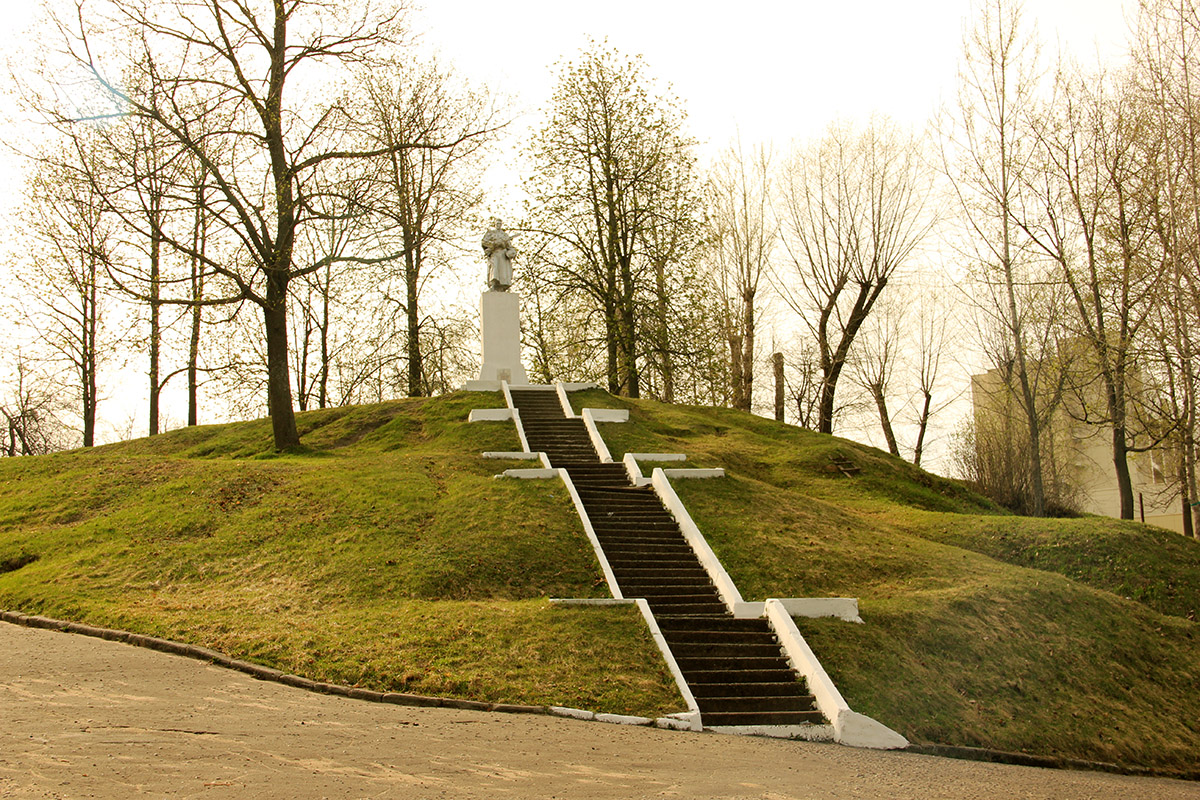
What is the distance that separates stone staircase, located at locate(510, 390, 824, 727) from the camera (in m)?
12.0

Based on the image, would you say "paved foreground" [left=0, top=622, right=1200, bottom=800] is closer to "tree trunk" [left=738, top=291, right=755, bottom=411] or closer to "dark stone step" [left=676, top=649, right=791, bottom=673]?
"dark stone step" [left=676, top=649, right=791, bottom=673]

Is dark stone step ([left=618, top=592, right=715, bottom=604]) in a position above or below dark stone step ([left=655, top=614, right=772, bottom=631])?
above

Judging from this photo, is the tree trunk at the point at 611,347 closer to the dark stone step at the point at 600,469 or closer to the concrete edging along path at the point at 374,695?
the dark stone step at the point at 600,469

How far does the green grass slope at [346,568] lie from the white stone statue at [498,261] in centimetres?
708

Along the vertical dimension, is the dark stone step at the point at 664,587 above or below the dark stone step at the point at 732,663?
above

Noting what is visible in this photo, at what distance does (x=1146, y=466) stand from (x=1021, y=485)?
1524 centimetres

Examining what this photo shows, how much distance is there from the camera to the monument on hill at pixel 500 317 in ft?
93.9

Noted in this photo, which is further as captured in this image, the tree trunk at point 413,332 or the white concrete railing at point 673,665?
the tree trunk at point 413,332

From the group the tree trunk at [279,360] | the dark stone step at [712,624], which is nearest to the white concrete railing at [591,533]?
the dark stone step at [712,624]

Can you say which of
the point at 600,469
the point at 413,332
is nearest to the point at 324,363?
the point at 413,332

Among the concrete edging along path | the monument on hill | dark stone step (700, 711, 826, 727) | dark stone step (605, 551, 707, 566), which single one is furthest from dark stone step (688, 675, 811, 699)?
the monument on hill

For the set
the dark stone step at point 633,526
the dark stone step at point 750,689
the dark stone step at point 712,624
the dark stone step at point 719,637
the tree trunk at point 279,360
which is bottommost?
the dark stone step at point 750,689

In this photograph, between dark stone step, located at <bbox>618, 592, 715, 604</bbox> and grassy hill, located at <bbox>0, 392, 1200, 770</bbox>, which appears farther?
dark stone step, located at <bbox>618, 592, 715, 604</bbox>

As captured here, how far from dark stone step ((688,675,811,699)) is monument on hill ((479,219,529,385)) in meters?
17.4
